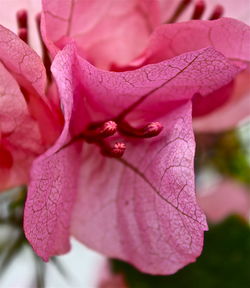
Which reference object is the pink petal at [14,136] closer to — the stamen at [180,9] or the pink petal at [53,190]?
the pink petal at [53,190]

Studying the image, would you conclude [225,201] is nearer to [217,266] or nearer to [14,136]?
[217,266]

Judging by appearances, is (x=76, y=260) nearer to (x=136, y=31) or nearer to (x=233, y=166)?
(x=233, y=166)

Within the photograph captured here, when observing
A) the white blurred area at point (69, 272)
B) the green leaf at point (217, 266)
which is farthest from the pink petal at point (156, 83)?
the white blurred area at point (69, 272)

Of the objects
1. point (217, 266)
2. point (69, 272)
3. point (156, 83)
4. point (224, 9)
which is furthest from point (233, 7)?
point (69, 272)

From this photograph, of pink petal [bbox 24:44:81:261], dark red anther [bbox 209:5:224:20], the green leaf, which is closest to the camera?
A: pink petal [bbox 24:44:81:261]

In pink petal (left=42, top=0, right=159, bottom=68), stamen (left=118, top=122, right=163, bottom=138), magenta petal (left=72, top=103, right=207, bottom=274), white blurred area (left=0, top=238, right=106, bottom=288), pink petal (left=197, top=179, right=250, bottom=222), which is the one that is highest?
pink petal (left=42, top=0, right=159, bottom=68)

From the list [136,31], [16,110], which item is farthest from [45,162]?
[136,31]

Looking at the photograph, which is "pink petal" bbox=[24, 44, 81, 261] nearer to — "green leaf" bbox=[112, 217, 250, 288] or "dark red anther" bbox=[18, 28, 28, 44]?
"dark red anther" bbox=[18, 28, 28, 44]

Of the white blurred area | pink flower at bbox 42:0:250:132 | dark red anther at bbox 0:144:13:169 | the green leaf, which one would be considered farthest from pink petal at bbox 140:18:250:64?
the white blurred area
